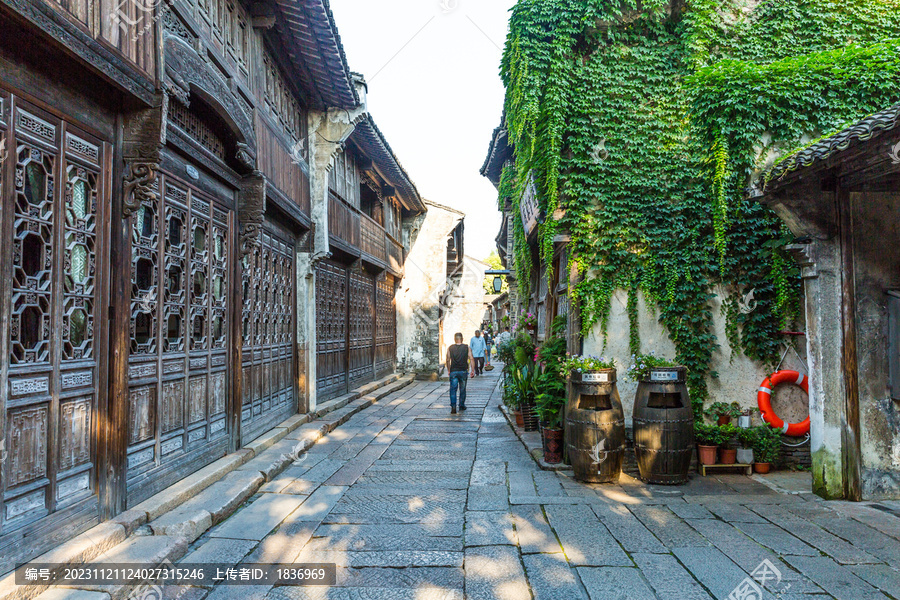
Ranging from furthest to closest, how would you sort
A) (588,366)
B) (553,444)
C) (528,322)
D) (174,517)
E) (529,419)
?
1. (528,322)
2. (529,419)
3. (553,444)
4. (588,366)
5. (174,517)

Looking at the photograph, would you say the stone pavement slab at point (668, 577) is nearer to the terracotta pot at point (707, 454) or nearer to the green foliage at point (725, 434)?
the terracotta pot at point (707, 454)

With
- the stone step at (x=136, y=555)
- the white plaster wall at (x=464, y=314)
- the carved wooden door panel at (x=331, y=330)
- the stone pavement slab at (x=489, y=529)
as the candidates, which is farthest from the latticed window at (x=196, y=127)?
the white plaster wall at (x=464, y=314)

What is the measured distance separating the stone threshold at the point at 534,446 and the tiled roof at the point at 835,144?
145 inches

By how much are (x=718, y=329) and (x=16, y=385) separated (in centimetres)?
673

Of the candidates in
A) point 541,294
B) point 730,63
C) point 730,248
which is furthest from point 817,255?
point 541,294

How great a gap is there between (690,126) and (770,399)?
3397 mm

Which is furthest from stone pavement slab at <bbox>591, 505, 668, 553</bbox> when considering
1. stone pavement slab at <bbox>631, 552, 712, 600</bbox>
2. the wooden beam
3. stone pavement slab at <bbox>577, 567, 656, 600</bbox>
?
the wooden beam

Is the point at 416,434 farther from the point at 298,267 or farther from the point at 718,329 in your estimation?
the point at 718,329

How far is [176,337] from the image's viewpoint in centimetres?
525

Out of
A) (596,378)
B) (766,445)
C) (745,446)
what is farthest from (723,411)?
(596,378)

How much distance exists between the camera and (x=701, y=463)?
6.28m

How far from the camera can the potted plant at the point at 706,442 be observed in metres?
6.24

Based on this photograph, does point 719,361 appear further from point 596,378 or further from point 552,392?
point 552,392

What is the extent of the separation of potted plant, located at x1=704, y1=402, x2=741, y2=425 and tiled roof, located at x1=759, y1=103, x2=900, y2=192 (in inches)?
103
